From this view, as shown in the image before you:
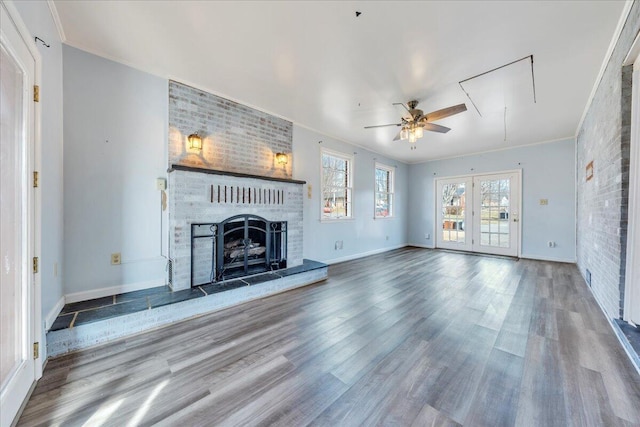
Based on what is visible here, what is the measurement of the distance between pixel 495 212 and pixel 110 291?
749 cm

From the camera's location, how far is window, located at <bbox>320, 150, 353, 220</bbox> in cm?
506

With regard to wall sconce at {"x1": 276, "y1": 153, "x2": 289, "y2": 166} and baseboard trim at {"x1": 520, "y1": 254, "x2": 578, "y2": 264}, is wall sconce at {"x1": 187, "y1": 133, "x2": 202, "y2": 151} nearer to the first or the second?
wall sconce at {"x1": 276, "y1": 153, "x2": 289, "y2": 166}

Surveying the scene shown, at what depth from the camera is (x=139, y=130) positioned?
9.12 ft

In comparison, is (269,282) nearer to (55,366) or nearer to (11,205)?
(55,366)

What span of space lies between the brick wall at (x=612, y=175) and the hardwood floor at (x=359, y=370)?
44cm

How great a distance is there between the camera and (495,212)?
6.11 meters

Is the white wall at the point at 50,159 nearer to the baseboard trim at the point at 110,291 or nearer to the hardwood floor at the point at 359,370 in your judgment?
the baseboard trim at the point at 110,291

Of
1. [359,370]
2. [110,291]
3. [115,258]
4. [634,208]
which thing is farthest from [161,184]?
[634,208]

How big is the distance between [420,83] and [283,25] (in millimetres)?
1731

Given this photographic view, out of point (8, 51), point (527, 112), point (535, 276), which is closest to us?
point (8, 51)

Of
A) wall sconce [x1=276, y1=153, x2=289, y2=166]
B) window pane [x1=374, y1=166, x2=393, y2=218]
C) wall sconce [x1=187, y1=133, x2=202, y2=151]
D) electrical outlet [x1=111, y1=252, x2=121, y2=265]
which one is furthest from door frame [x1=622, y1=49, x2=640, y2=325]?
electrical outlet [x1=111, y1=252, x2=121, y2=265]

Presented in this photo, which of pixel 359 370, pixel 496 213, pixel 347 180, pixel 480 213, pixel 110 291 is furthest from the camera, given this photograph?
pixel 480 213

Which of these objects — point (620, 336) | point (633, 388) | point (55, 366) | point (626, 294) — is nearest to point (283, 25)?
point (55, 366)

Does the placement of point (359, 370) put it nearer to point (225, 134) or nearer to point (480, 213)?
point (225, 134)
